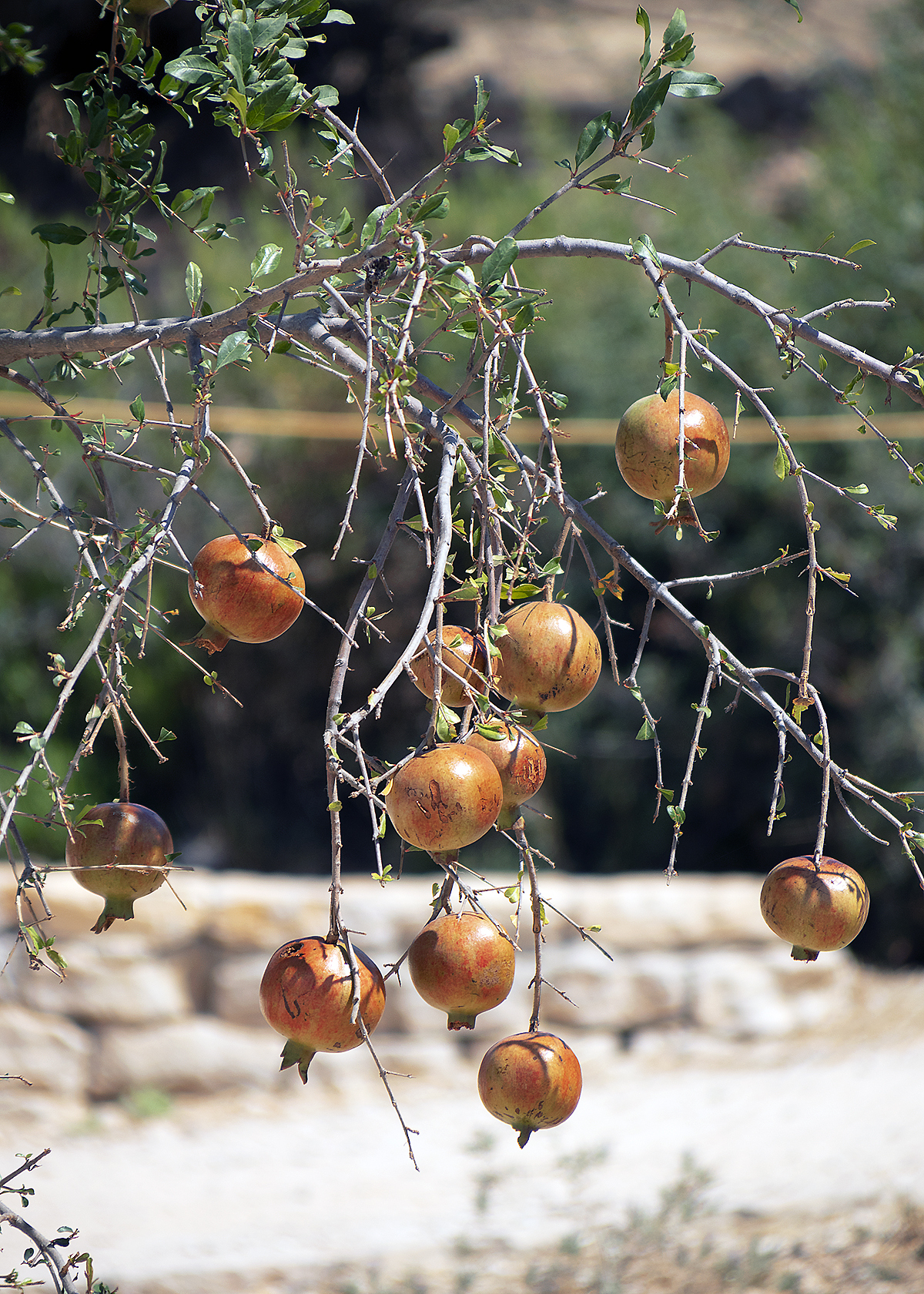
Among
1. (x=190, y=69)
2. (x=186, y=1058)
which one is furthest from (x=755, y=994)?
(x=190, y=69)

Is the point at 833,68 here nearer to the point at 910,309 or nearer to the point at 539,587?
the point at 910,309

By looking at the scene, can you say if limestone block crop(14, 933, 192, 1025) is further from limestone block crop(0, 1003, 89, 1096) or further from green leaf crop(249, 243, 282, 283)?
green leaf crop(249, 243, 282, 283)

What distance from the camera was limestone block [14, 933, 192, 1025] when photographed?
12.4 ft

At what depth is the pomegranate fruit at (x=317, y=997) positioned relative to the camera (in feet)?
3.10

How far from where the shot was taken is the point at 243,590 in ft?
3.47

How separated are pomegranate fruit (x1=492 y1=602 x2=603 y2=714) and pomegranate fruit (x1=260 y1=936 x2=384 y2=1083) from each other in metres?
0.28

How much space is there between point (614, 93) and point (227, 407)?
7.70 m

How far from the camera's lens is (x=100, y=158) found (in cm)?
120

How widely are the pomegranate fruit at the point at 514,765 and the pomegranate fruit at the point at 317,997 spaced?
19 cm

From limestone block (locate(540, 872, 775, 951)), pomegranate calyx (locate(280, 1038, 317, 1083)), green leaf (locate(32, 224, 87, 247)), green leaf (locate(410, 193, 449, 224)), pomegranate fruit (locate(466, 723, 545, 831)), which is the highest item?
limestone block (locate(540, 872, 775, 951))

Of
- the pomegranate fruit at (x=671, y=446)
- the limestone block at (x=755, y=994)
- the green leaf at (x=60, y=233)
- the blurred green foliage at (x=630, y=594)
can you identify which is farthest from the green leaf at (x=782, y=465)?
the blurred green foliage at (x=630, y=594)

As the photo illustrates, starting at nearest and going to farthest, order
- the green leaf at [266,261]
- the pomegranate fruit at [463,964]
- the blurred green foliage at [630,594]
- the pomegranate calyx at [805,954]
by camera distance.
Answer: the pomegranate fruit at [463,964] → the pomegranate calyx at [805,954] → the green leaf at [266,261] → the blurred green foliage at [630,594]

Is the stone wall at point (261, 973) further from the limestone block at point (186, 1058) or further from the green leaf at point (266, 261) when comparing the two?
the green leaf at point (266, 261)

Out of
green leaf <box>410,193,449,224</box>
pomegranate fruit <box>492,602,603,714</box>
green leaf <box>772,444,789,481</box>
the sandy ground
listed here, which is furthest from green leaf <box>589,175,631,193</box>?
the sandy ground
